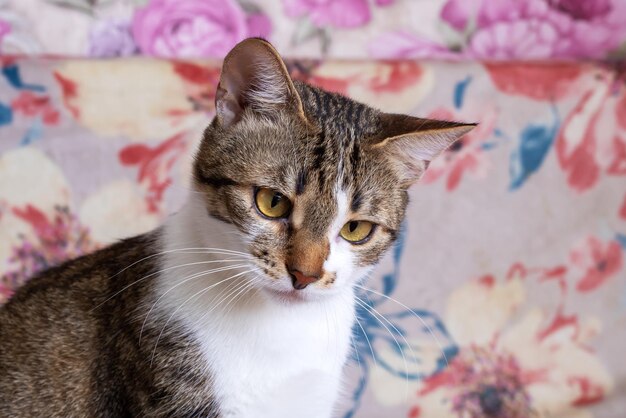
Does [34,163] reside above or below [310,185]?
below

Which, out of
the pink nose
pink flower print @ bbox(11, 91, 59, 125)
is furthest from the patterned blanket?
the pink nose

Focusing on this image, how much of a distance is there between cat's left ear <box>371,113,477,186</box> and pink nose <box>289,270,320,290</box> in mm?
180

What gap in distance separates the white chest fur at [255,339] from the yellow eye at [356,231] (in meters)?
0.07

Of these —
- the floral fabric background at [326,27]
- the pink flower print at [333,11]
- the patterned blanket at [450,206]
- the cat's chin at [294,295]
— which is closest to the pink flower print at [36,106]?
the patterned blanket at [450,206]

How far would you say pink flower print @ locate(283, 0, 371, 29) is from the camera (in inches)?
66.1

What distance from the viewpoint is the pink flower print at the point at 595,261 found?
65.0 inches

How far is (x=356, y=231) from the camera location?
3.24 feet

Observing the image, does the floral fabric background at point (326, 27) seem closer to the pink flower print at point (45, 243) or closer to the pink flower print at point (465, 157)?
the pink flower print at point (465, 157)

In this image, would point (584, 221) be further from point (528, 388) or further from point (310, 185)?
point (310, 185)

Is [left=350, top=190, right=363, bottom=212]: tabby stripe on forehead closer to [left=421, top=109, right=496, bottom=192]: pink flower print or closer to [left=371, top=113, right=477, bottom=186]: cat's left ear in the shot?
[left=371, top=113, right=477, bottom=186]: cat's left ear

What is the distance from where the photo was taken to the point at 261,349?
Result: 0.99 metres

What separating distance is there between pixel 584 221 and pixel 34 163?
3.49 ft

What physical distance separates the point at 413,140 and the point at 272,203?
0.18 metres

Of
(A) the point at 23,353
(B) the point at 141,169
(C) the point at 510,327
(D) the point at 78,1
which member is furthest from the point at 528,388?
(D) the point at 78,1
